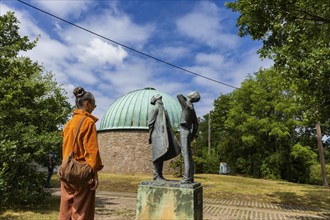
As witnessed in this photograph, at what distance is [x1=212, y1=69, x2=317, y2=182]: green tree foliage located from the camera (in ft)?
87.6

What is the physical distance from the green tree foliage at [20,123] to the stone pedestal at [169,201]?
426 cm

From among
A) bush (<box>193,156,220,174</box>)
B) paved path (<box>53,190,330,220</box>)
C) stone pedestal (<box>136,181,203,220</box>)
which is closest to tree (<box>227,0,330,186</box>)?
paved path (<box>53,190,330,220</box>)

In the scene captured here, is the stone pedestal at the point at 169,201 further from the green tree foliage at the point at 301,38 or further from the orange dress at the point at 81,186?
the green tree foliage at the point at 301,38

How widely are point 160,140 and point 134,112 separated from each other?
2076cm

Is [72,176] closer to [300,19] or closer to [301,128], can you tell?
[300,19]

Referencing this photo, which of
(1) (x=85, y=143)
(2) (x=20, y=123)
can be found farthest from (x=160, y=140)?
(2) (x=20, y=123)

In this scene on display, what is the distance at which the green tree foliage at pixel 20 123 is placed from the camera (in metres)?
8.27

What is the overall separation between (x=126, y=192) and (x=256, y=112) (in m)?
18.2

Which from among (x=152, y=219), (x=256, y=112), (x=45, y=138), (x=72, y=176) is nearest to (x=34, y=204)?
(x=45, y=138)

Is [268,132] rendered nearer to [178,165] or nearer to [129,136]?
[178,165]

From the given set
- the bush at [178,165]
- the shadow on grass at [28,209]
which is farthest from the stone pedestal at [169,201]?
the bush at [178,165]

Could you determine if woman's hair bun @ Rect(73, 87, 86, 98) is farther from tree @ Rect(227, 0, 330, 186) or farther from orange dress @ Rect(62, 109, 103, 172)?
tree @ Rect(227, 0, 330, 186)

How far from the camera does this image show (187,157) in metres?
5.94

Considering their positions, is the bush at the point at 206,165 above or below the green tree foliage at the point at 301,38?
below
